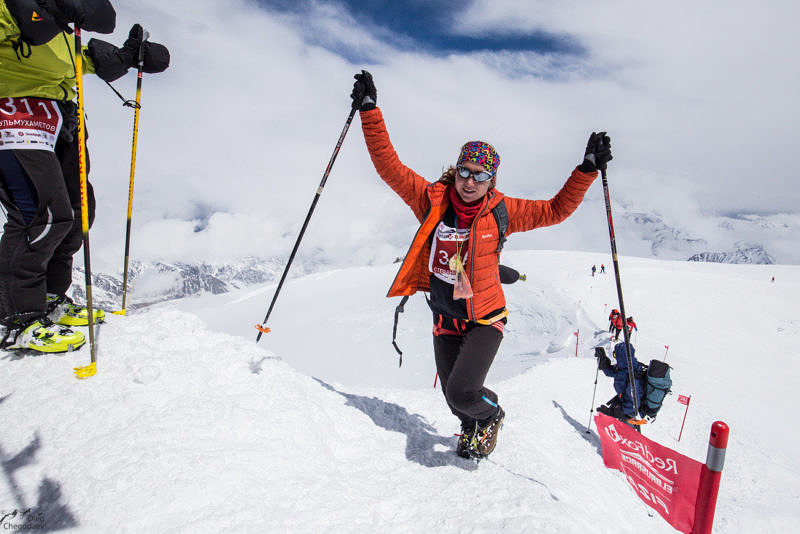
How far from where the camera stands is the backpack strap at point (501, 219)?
376cm

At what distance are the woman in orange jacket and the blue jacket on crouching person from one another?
4.14 metres

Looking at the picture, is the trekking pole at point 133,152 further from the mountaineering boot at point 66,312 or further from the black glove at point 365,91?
the black glove at point 365,91

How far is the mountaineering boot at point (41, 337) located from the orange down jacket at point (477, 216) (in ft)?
9.19

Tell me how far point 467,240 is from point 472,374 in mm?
1211

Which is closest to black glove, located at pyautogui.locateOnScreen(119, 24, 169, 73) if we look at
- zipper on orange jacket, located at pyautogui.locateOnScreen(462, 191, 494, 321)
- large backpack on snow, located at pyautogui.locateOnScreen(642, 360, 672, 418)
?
zipper on orange jacket, located at pyautogui.locateOnScreen(462, 191, 494, 321)

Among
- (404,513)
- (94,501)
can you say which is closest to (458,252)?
(404,513)

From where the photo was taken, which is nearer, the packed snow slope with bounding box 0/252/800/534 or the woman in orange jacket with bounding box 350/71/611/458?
the packed snow slope with bounding box 0/252/800/534

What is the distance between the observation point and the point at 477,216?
144 inches

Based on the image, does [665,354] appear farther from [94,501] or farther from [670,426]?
[94,501]

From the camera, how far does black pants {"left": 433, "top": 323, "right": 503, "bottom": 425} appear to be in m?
3.63

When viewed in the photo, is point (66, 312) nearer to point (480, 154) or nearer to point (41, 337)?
point (41, 337)

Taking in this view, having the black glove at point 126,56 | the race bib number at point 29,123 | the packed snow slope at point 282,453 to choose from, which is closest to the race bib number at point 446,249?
the packed snow slope at point 282,453

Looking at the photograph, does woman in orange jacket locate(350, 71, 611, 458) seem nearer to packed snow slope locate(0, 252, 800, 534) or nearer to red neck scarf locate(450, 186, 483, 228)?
red neck scarf locate(450, 186, 483, 228)

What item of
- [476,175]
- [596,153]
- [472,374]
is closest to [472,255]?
[476,175]
